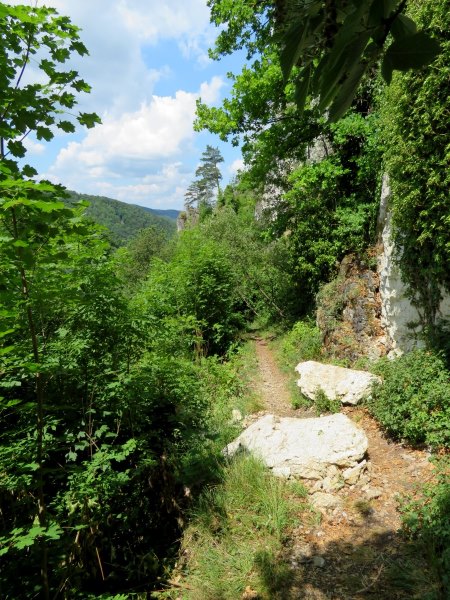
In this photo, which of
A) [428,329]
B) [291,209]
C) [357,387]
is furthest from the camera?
[291,209]

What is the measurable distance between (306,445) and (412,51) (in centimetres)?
516

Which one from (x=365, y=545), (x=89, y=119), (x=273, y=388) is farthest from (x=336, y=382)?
(x=89, y=119)

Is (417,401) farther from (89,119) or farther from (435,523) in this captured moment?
(89,119)

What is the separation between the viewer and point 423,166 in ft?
17.0

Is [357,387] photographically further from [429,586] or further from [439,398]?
[429,586]

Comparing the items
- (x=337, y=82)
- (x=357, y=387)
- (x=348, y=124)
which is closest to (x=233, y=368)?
(x=357, y=387)

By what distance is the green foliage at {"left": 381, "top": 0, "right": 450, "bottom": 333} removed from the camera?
15.7ft

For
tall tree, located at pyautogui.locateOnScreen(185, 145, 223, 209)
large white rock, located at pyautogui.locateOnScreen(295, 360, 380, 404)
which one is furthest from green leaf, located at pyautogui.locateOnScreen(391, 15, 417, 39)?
tall tree, located at pyautogui.locateOnScreen(185, 145, 223, 209)

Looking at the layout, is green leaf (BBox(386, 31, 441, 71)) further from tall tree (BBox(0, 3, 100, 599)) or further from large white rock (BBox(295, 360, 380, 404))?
large white rock (BBox(295, 360, 380, 404))

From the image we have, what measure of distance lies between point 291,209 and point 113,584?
33.8 feet

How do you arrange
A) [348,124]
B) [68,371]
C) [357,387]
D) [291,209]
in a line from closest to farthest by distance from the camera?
[68,371]
[357,387]
[348,124]
[291,209]

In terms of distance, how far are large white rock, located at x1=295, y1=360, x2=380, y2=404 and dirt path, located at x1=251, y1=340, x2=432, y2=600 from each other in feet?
3.84

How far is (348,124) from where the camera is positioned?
8.79 m

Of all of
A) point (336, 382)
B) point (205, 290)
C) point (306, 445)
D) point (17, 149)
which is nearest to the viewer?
point (17, 149)
